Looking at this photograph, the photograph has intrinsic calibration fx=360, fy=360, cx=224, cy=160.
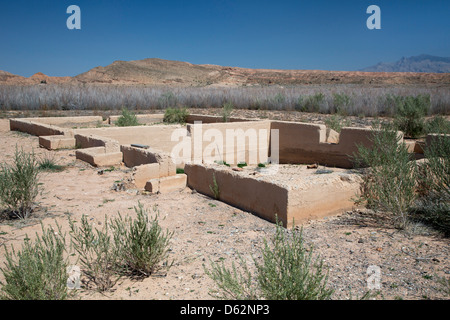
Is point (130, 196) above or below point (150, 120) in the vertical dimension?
below

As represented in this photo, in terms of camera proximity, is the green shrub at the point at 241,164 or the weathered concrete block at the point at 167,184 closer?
the weathered concrete block at the point at 167,184

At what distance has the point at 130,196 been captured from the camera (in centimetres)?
550

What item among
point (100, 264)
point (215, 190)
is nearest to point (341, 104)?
point (215, 190)

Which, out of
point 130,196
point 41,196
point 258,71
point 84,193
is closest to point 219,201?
point 130,196

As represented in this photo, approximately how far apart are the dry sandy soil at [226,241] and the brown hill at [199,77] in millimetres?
43140

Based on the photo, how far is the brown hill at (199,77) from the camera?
46.9 metres

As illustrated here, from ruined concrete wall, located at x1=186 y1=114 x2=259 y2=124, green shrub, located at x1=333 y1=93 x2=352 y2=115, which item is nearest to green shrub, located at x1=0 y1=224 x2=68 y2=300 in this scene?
ruined concrete wall, located at x1=186 y1=114 x2=259 y2=124

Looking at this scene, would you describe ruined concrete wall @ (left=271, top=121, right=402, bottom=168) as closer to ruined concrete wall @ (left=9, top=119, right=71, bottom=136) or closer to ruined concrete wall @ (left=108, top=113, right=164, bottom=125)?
ruined concrete wall @ (left=108, top=113, right=164, bottom=125)

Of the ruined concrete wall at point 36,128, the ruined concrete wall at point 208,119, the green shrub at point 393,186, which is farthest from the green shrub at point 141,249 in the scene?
the ruined concrete wall at point 208,119

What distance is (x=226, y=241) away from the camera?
12.8 feet

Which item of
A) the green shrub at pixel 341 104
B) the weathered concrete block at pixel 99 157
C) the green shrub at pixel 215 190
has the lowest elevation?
the green shrub at pixel 215 190

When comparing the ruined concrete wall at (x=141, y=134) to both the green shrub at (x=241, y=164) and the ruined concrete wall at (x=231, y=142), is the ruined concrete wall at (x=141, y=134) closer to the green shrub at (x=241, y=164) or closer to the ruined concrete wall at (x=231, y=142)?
the ruined concrete wall at (x=231, y=142)
